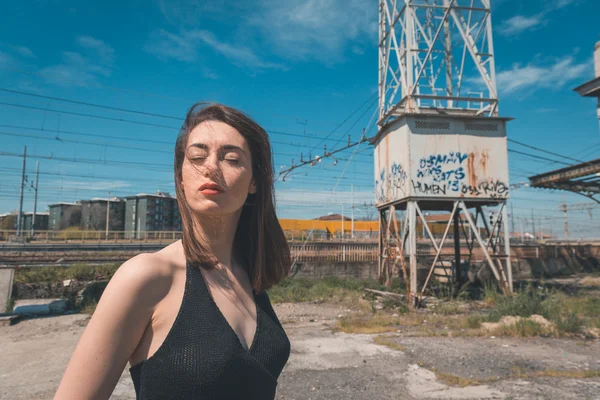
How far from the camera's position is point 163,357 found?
103 centimetres

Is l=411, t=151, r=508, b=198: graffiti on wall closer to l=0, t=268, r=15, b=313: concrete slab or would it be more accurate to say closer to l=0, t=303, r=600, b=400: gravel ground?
l=0, t=303, r=600, b=400: gravel ground

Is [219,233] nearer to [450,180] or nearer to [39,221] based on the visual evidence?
[450,180]

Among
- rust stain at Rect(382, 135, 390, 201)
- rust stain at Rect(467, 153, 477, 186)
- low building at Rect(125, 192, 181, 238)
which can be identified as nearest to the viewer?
rust stain at Rect(467, 153, 477, 186)

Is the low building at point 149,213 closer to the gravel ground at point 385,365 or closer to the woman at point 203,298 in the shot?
the gravel ground at point 385,365

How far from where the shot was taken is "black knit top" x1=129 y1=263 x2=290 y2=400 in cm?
102

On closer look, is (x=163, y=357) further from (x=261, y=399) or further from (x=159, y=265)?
(x=261, y=399)

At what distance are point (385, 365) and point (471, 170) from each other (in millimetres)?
8291

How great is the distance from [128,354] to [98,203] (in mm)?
53039

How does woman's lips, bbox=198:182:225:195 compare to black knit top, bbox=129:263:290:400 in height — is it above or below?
above

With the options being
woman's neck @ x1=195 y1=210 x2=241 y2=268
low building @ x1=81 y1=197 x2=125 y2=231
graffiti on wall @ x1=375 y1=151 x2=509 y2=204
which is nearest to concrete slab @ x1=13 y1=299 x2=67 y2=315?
graffiti on wall @ x1=375 y1=151 x2=509 y2=204

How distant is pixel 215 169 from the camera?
4.26 feet

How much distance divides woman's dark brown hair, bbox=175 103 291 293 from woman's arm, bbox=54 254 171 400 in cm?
25

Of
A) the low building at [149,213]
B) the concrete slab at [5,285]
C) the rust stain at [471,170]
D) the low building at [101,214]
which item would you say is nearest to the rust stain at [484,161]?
the rust stain at [471,170]

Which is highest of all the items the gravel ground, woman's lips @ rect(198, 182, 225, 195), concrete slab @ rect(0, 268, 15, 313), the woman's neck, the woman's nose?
the woman's nose
